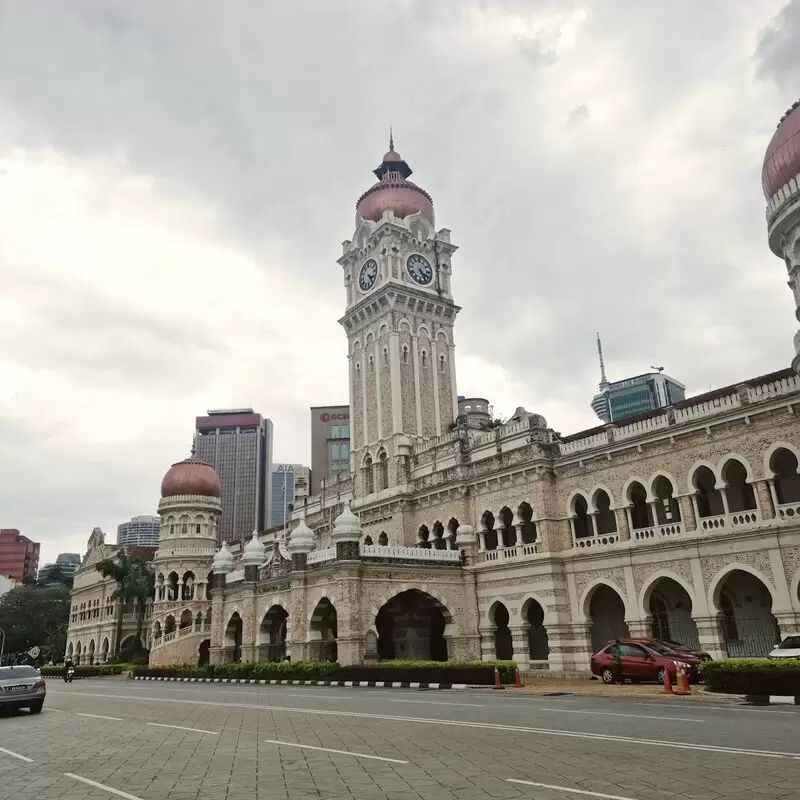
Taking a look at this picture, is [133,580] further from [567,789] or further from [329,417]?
[567,789]

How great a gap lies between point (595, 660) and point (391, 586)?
10054mm

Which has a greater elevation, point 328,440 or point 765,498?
point 328,440

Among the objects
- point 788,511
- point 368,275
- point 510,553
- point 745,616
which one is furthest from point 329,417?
point 788,511

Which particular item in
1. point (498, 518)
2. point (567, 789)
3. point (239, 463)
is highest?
point (239, 463)

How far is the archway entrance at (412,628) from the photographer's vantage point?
31.1 metres

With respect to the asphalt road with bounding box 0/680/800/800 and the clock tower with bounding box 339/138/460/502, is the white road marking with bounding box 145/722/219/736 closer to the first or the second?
the asphalt road with bounding box 0/680/800/800

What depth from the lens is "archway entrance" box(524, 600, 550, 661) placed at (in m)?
30.2

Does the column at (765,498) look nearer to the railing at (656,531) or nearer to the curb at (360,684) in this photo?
the railing at (656,531)

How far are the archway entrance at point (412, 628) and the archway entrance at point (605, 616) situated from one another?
5.95 metres

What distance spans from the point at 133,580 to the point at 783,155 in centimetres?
4964

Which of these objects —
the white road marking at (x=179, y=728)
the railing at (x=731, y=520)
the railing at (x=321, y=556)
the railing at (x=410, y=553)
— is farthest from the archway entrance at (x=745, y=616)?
the white road marking at (x=179, y=728)

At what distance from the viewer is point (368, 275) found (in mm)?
42375

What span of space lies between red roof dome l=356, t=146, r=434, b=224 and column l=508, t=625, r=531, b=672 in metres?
24.5

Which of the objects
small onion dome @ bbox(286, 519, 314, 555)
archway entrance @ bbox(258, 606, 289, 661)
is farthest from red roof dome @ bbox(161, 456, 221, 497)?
small onion dome @ bbox(286, 519, 314, 555)
